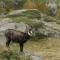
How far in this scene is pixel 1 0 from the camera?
64.6ft

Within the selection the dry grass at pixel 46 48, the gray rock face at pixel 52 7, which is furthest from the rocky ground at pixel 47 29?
the gray rock face at pixel 52 7

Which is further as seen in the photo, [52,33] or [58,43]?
[52,33]

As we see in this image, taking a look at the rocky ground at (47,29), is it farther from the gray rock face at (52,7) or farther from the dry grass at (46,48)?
the gray rock face at (52,7)

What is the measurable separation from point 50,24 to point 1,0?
159 inches

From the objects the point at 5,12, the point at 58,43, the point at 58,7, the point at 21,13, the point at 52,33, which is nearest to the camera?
the point at 58,43

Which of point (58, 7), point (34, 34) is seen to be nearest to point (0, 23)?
point (34, 34)

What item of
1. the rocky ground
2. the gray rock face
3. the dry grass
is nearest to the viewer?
the dry grass

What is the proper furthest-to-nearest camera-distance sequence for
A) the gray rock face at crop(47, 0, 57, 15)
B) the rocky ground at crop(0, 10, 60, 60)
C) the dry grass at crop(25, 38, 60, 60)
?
the gray rock face at crop(47, 0, 57, 15), the rocky ground at crop(0, 10, 60, 60), the dry grass at crop(25, 38, 60, 60)

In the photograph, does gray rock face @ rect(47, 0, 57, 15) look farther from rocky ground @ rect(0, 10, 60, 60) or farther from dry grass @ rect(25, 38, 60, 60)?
dry grass @ rect(25, 38, 60, 60)

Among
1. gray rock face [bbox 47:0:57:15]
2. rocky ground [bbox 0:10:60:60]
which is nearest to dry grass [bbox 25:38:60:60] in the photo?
rocky ground [bbox 0:10:60:60]

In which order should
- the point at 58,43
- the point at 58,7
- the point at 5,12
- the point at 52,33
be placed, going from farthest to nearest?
1. the point at 58,7
2. the point at 5,12
3. the point at 52,33
4. the point at 58,43

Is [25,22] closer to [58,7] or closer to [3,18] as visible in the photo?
[3,18]

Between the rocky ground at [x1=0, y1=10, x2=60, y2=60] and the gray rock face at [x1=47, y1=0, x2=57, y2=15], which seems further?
the gray rock face at [x1=47, y1=0, x2=57, y2=15]

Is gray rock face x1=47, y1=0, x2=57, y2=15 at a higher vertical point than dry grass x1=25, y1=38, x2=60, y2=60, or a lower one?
higher
